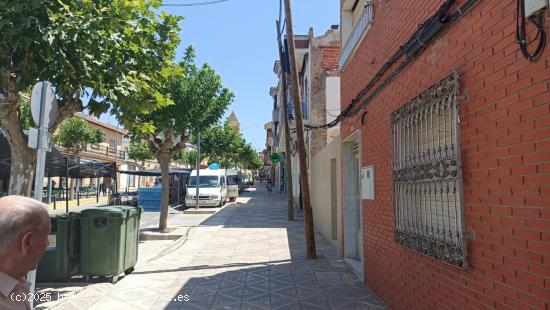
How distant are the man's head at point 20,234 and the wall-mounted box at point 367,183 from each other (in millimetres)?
5169

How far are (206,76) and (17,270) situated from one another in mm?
13039

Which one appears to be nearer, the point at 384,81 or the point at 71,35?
the point at 71,35

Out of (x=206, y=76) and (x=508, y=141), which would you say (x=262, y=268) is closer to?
(x=508, y=141)

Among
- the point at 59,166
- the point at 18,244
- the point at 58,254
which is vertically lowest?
the point at 58,254

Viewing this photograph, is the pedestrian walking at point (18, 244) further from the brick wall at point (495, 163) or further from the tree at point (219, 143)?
the tree at point (219, 143)

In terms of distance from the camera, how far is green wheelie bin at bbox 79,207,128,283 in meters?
6.79

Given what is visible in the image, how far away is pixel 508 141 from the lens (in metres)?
A: 2.75

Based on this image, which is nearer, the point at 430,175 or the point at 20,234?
the point at 20,234

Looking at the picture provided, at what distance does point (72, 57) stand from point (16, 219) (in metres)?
4.49

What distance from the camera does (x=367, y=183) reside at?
6.60 meters

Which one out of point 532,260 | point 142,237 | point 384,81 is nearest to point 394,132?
point 384,81

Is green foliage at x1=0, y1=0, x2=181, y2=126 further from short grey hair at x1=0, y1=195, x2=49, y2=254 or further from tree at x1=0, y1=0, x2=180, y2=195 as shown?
short grey hair at x1=0, y1=195, x2=49, y2=254

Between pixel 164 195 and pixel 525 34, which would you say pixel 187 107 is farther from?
pixel 525 34

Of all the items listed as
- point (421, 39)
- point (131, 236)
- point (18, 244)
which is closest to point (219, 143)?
point (131, 236)
